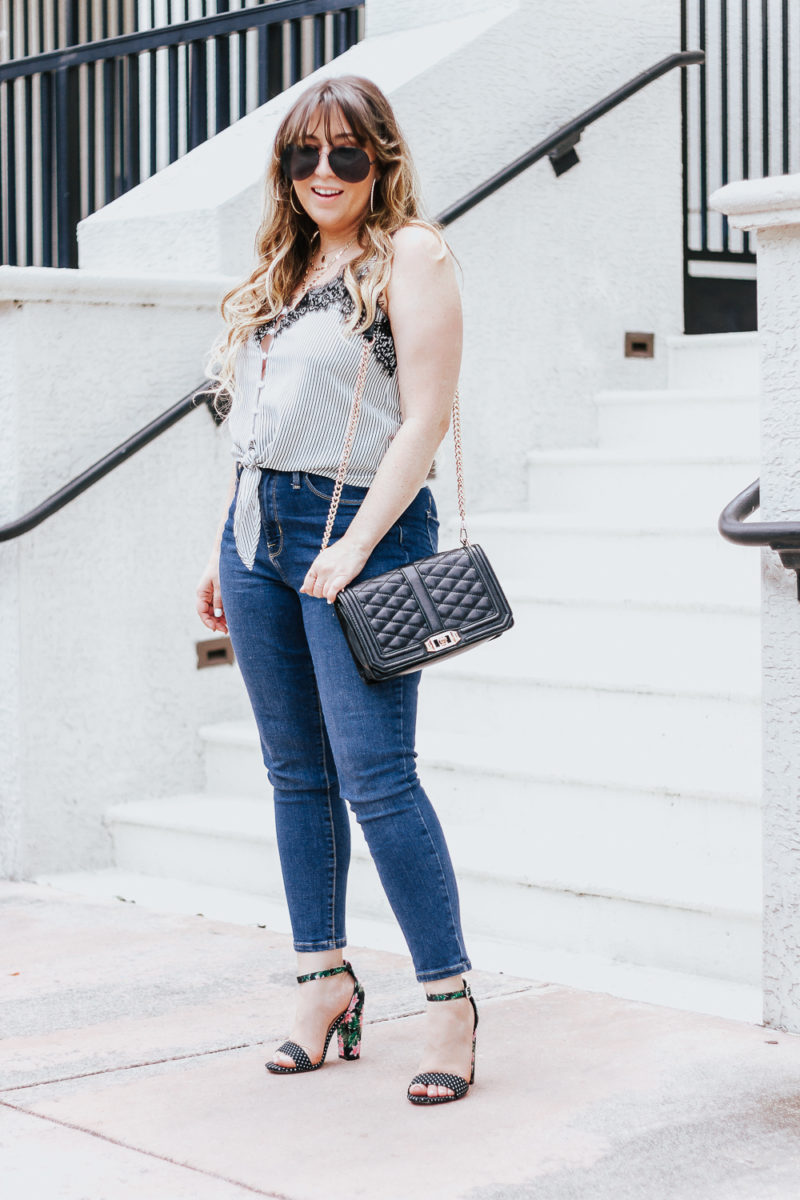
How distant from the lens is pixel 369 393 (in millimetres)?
2996

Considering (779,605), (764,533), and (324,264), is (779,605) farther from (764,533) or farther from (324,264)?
(324,264)

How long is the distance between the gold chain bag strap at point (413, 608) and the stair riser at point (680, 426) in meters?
2.30

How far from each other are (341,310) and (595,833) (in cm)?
159

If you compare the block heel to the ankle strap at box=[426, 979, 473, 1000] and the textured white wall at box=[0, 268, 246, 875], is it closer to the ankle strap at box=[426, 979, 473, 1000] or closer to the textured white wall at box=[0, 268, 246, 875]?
the ankle strap at box=[426, 979, 473, 1000]

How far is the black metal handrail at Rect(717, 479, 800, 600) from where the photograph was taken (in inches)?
123

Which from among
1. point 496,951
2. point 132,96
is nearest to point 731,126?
point 132,96

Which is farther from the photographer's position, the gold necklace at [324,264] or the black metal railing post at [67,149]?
the black metal railing post at [67,149]

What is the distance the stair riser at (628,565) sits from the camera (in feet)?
15.3

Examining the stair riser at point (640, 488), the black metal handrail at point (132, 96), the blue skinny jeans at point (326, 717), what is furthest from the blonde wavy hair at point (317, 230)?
the black metal handrail at point (132, 96)

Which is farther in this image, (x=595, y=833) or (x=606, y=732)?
(x=606, y=732)

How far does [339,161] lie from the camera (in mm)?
2979

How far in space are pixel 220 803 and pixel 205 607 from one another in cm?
178

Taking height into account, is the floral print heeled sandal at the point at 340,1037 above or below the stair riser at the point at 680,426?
below

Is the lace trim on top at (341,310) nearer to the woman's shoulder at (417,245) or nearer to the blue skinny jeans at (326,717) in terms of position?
the woman's shoulder at (417,245)
